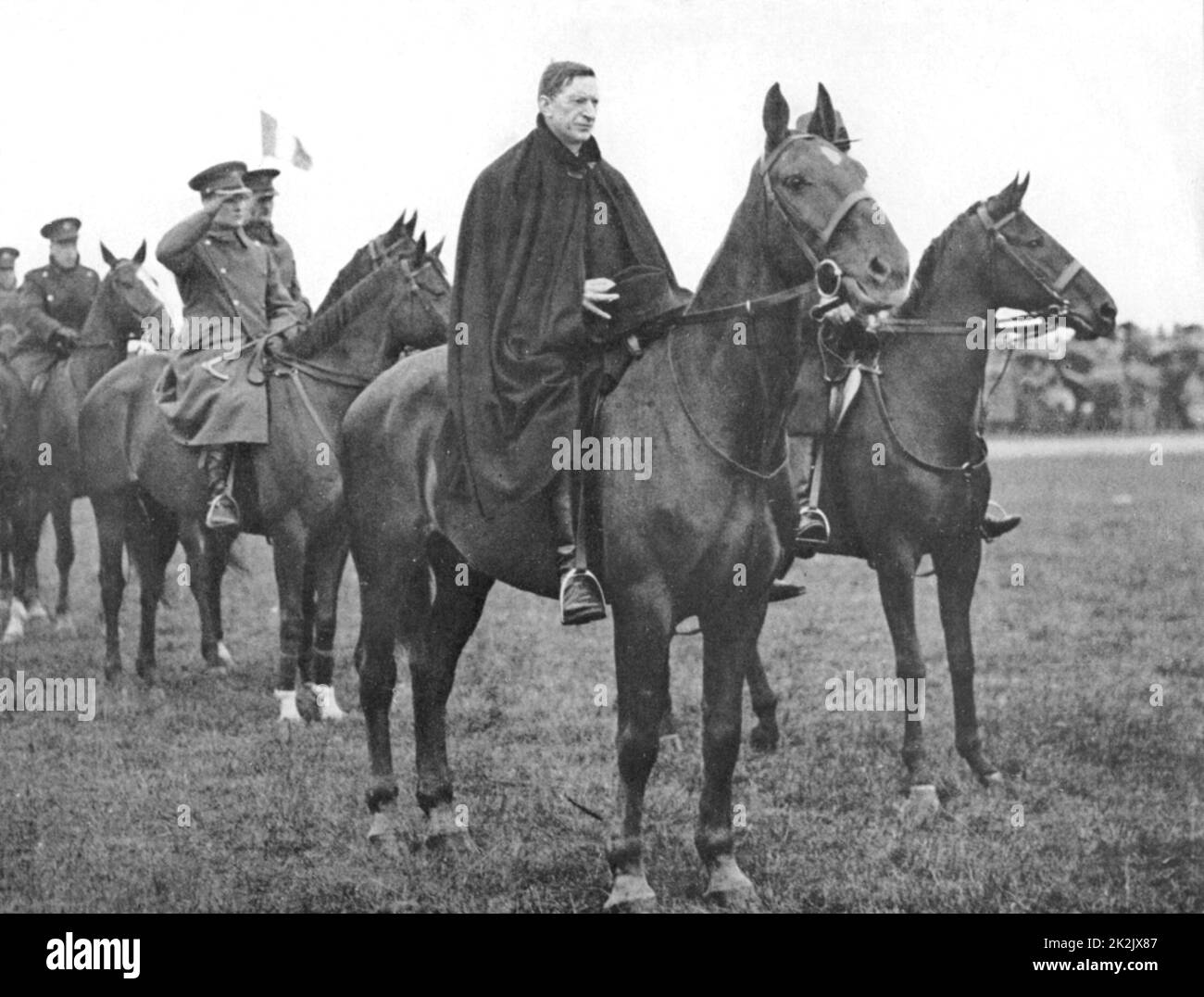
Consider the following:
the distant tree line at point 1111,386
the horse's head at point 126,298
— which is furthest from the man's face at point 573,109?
the horse's head at point 126,298

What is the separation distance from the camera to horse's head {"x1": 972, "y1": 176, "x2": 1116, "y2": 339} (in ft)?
33.6

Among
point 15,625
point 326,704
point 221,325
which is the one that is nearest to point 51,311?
point 15,625

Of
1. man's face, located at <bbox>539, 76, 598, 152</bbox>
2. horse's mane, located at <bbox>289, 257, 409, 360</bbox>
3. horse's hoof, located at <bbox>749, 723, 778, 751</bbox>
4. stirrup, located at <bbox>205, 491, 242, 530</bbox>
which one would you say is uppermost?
man's face, located at <bbox>539, 76, 598, 152</bbox>

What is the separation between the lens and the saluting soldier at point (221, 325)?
1305 cm

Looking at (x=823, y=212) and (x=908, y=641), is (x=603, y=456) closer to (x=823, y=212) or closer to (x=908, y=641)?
(x=823, y=212)

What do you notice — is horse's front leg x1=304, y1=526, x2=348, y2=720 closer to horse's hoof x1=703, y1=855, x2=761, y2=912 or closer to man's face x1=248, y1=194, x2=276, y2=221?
man's face x1=248, y1=194, x2=276, y2=221

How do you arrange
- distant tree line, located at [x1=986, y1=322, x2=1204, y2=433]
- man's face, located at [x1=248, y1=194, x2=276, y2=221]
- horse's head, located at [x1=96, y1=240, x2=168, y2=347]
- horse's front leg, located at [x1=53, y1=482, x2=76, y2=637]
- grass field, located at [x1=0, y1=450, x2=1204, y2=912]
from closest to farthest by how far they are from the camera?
grass field, located at [x1=0, y1=450, x2=1204, y2=912] < man's face, located at [x1=248, y1=194, x2=276, y2=221] < horse's head, located at [x1=96, y1=240, x2=168, y2=347] < horse's front leg, located at [x1=53, y1=482, x2=76, y2=637] < distant tree line, located at [x1=986, y1=322, x2=1204, y2=433]

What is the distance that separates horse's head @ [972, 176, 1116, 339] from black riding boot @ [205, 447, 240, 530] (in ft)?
20.0

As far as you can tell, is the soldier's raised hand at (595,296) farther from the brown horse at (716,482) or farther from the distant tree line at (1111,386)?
the distant tree line at (1111,386)

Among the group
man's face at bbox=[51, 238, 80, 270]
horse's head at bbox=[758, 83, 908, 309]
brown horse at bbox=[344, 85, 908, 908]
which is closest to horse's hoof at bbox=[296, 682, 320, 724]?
man's face at bbox=[51, 238, 80, 270]

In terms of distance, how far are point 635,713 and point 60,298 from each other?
32.9 feet

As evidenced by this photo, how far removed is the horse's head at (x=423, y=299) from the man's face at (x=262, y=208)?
1.56 meters

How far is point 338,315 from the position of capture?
1289cm

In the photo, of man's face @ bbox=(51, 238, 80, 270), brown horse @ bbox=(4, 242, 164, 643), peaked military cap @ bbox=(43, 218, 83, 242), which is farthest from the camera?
brown horse @ bbox=(4, 242, 164, 643)
